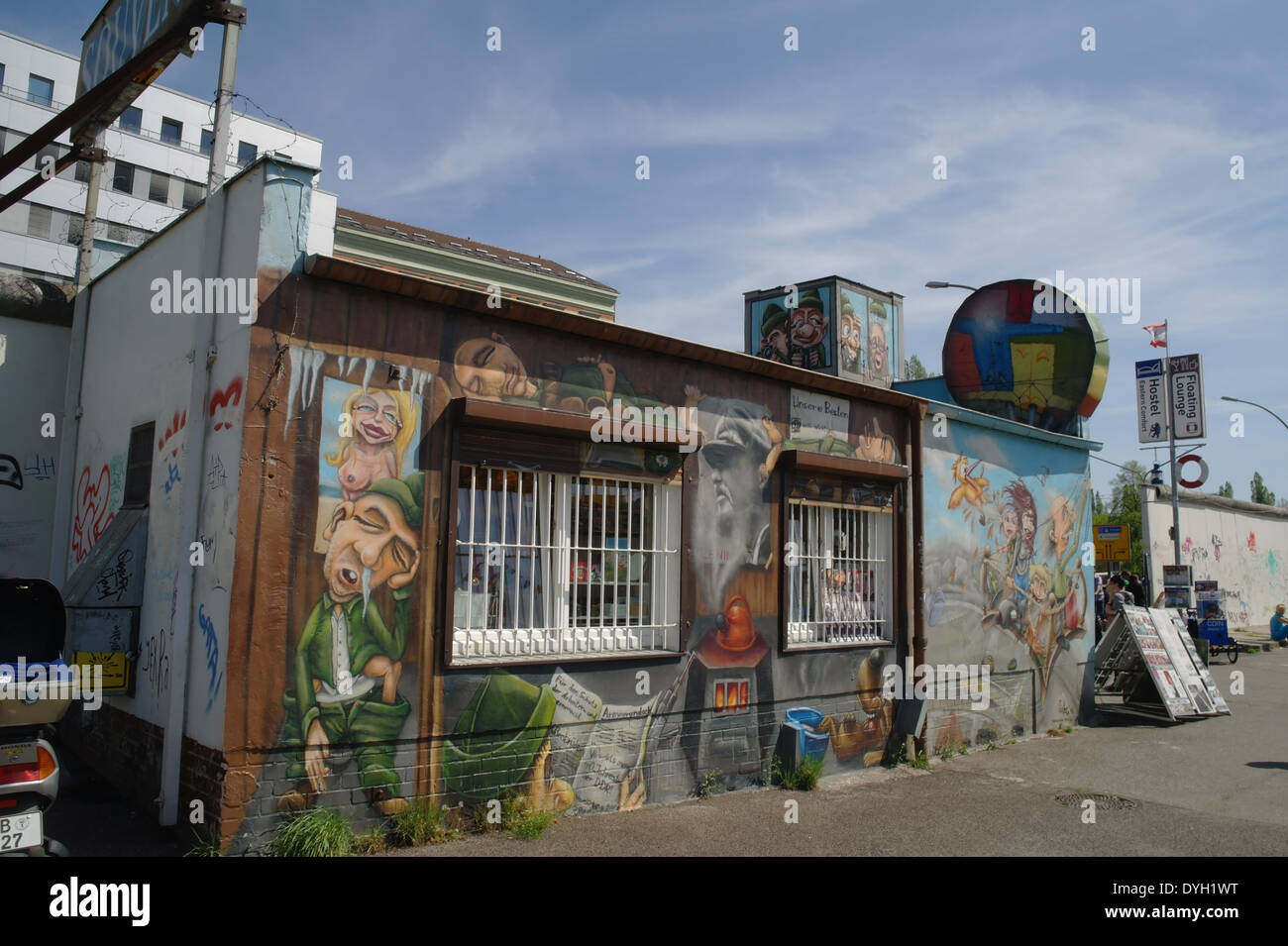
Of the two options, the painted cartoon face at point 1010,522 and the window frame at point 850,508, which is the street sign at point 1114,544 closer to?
the painted cartoon face at point 1010,522

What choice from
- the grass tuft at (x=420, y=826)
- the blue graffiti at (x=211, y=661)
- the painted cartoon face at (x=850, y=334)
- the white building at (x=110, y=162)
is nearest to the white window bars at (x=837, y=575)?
the grass tuft at (x=420, y=826)

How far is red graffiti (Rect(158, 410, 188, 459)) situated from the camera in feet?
21.4

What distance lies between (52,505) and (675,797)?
6.50m

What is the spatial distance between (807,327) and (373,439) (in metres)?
20.9

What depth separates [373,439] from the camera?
607 centimetres

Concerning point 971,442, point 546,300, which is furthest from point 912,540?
point 546,300

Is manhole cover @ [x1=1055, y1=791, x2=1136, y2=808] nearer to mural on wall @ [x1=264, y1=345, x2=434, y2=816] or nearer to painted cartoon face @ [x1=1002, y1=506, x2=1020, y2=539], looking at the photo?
painted cartoon face @ [x1=1002, y1=506, x2=1020, y2=539]

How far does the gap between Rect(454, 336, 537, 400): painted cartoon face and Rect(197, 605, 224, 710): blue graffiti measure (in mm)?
2271

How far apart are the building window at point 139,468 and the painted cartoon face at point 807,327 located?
66.7 ft
